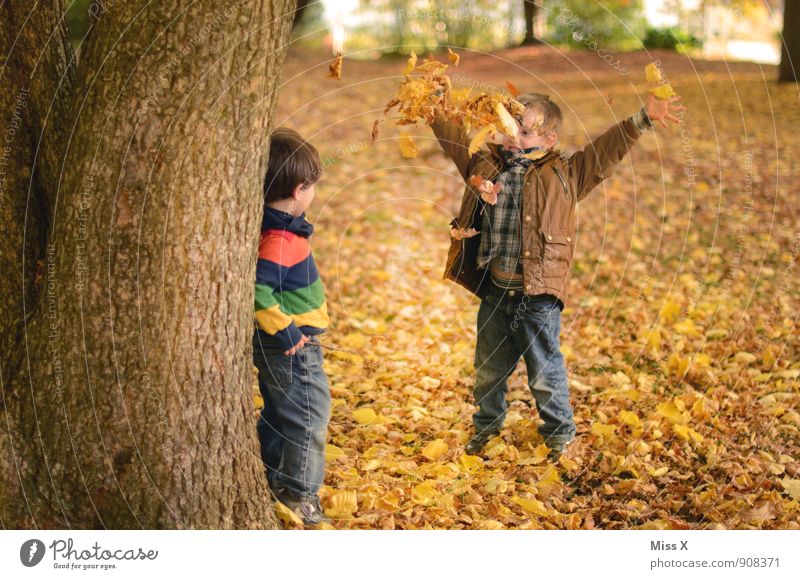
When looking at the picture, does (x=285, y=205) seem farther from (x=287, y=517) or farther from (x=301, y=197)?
(x=287, y=517)

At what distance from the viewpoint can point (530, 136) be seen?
3355 mm

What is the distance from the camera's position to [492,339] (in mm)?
3564

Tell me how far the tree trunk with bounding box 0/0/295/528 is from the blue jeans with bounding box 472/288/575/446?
116 cm

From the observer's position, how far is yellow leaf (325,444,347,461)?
3.50 m

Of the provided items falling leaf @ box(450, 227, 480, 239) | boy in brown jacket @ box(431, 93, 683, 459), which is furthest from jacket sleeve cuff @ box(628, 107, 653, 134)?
falling leaf @ box(450, 227, 480, 239)

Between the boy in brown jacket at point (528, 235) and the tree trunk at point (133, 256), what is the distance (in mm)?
1063

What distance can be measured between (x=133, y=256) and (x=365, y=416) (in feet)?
5.15

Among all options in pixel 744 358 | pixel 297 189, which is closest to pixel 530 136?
pixel 297 189

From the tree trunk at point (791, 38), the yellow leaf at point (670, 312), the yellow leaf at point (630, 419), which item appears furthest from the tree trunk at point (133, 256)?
the tree trunk at point (791, 38)

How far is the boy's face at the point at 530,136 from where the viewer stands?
10.8ft

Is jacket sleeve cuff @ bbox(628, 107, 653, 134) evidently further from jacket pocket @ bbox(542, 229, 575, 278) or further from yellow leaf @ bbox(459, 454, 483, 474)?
yellow leaf @ bbox(459, 454, 483, 474)

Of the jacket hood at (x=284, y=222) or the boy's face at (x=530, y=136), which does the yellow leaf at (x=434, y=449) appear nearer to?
the jacket hood at (x=284, y=222)
